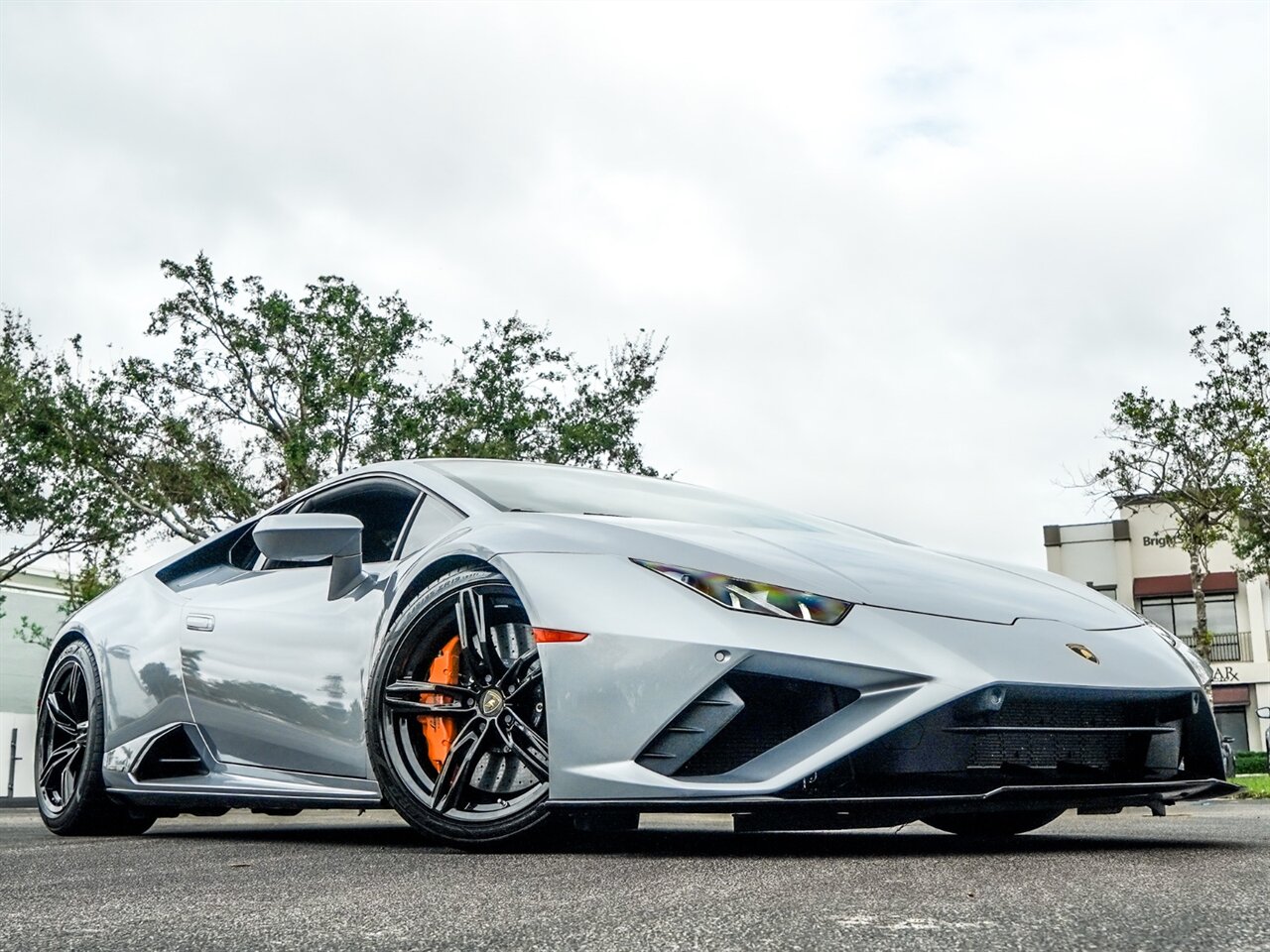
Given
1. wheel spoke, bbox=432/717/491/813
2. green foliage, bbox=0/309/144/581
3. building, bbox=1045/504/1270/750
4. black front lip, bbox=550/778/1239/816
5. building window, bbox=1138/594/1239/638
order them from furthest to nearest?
building window, bbox=1138/594/1239/638, building, bbox=1045/504/1270/750, green foliage, bbox=0/309/144/581, wheel spoke, bbox=432/717/491/813, black front lip, bbox=550/778/1239/816

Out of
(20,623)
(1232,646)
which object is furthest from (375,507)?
(1232,646)

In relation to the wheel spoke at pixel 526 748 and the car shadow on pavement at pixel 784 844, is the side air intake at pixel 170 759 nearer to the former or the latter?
the car shadow on pavement at pixel 784 844

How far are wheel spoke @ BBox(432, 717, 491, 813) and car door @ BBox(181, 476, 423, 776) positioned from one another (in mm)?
401

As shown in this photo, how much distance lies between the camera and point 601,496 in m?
4.23

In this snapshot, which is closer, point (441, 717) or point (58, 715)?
point (441, 717)

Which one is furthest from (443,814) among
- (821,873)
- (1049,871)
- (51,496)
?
(51,496)

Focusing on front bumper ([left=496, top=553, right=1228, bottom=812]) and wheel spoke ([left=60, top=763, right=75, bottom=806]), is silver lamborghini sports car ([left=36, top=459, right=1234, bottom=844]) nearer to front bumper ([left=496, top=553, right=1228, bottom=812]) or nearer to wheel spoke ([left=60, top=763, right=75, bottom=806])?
front bumper ([left=496, top=553, right=1228, bottom=812])

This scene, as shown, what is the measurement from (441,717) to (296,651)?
0.72 m

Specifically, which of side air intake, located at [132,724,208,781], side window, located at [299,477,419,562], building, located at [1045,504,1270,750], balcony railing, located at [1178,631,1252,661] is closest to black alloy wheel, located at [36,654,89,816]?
side air intake, located at [132,724,208,781]

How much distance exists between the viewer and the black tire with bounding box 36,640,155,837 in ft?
16.4

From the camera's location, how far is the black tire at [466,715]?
11.1ft

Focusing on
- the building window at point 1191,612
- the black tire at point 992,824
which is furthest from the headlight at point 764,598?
the building window at point 1191,612

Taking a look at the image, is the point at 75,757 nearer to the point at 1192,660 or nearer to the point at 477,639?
the point at 477,639

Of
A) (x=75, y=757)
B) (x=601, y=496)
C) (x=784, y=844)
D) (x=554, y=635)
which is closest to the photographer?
(x=554, y=635)
